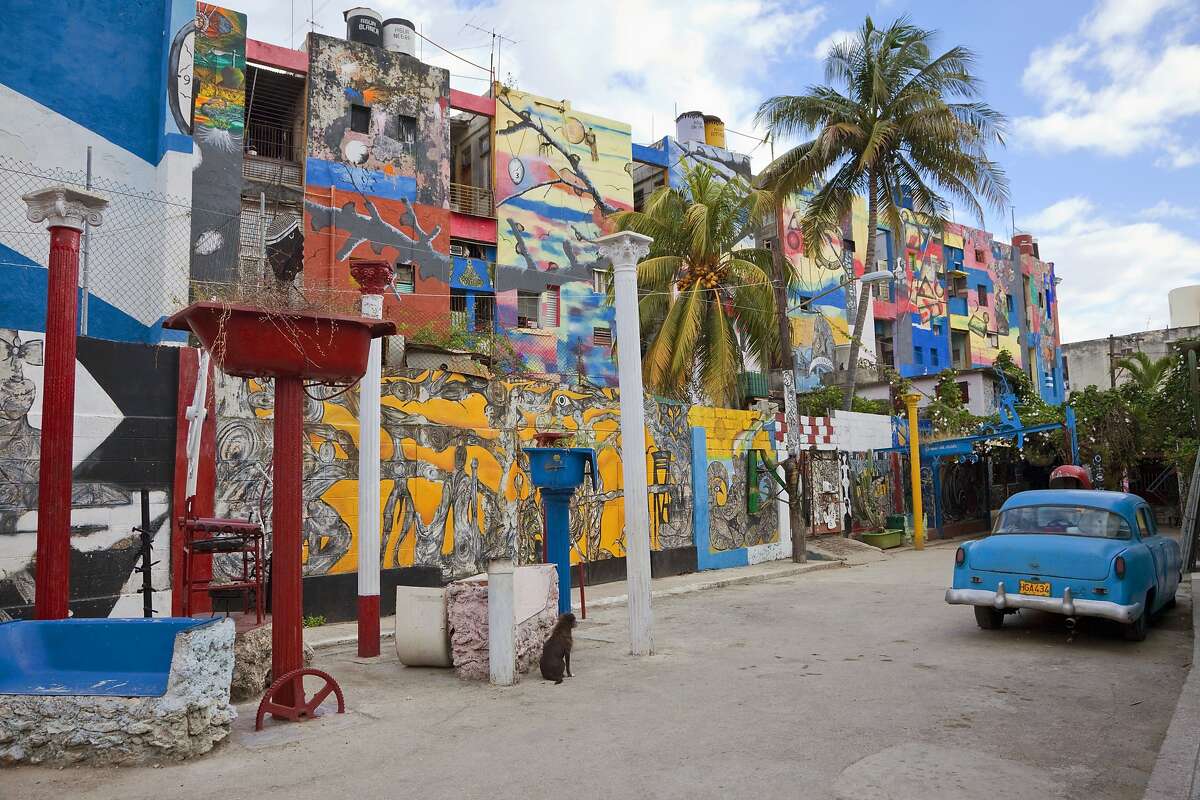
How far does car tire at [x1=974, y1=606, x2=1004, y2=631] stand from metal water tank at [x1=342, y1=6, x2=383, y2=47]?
2486cm

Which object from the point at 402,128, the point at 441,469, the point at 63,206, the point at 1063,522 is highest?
the point at 402,128

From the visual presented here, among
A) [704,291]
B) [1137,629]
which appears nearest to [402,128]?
[704,291]

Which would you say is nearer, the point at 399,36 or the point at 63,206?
the point at 63,206

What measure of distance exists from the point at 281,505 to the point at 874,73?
21.7 m

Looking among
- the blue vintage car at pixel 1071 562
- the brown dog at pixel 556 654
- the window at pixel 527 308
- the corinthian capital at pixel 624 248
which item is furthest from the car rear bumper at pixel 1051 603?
the window at pixel 527 308

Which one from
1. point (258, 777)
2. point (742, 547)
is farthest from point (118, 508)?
point (742, 547)

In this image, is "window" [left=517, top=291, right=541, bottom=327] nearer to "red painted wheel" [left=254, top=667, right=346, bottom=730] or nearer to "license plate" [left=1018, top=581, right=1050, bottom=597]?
"license plate" [left=1018, top=581, right=1050, bottom=597]

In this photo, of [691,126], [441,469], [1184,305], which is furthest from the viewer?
[1184,305]

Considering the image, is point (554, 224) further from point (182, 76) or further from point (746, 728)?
point (746, 728)

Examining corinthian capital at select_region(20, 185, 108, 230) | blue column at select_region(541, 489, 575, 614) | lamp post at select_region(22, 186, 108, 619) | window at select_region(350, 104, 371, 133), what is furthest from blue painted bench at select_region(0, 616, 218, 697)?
window at select_region(350, 104, 371, 133)

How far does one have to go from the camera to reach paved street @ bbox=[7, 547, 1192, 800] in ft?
16.1

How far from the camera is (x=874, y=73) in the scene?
2300 cm

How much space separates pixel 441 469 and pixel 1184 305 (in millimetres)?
56005

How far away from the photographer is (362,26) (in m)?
26.8
